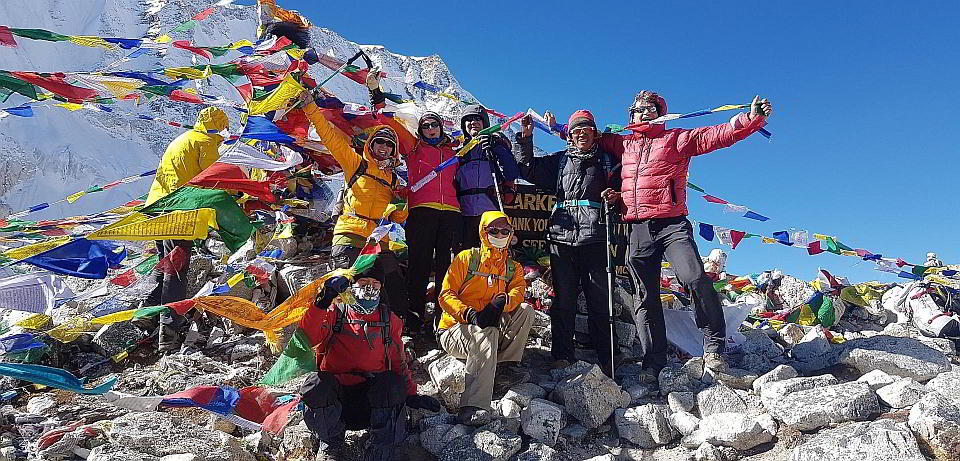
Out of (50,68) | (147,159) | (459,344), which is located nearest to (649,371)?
(459,344)

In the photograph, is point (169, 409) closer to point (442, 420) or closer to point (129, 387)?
point (129, 387)

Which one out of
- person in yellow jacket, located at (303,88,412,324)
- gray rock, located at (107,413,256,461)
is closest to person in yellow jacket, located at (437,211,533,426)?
person in yellow jacket, located at (303,88,412,324)

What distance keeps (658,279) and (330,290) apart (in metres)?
2.91

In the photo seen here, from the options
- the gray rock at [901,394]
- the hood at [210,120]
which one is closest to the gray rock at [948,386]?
the gray rock at [901,394]

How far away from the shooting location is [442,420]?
4.34 m

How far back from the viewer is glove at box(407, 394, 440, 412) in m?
4.17

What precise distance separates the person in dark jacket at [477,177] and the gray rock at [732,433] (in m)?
2.78

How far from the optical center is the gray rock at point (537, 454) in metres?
3.97

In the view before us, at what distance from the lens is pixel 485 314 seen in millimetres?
4762

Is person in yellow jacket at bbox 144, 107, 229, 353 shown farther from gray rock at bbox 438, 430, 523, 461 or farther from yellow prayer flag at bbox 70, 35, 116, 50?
gray rock at bbox 438, 430, 523, 461

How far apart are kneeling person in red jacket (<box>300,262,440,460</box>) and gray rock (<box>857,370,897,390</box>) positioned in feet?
11.2

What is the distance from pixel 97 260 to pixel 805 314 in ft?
28.9

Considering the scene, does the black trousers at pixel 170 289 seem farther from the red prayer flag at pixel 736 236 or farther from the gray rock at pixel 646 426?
the red prayer flag at pixel 736 236

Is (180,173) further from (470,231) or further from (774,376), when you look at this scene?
(774,376)
